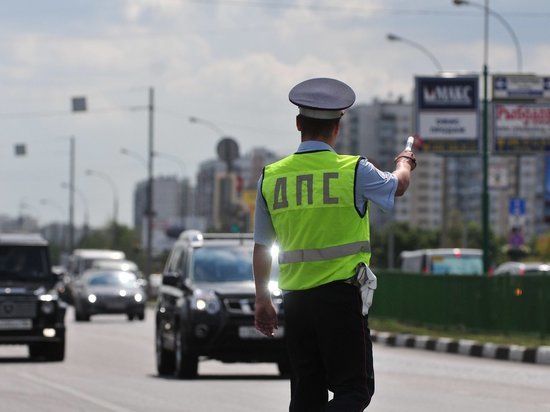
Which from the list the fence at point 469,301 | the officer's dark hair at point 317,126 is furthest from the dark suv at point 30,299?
the officer's dark hair at point 317,126

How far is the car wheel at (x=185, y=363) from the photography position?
19734 millimetres

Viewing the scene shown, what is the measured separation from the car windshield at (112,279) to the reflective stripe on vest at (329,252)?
41.8 metres

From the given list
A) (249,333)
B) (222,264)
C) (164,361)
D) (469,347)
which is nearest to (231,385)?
(249,333)

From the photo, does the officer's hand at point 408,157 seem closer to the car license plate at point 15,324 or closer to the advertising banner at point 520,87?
the car license plate at point 15,324

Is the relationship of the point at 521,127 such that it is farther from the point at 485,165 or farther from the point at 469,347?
the point at 469,347

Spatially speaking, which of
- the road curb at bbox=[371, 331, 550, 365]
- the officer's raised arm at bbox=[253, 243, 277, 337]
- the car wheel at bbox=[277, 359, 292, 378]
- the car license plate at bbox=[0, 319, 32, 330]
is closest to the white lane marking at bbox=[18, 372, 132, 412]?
the car wheel at bbox=[277, 359, 292, 378]

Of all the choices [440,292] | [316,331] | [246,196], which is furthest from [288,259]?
[246,196]

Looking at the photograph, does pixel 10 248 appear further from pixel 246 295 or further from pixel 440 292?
pixel 440 292

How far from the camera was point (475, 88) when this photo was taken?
49938 mm

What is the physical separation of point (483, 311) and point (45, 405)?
16513mm

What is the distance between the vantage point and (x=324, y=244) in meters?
7.06

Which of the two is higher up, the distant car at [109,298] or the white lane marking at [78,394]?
the white lane marking at [78,394]

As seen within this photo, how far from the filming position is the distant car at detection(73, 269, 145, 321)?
47.6 meters

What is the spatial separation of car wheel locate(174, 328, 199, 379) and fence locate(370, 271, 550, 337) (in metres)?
9.54
